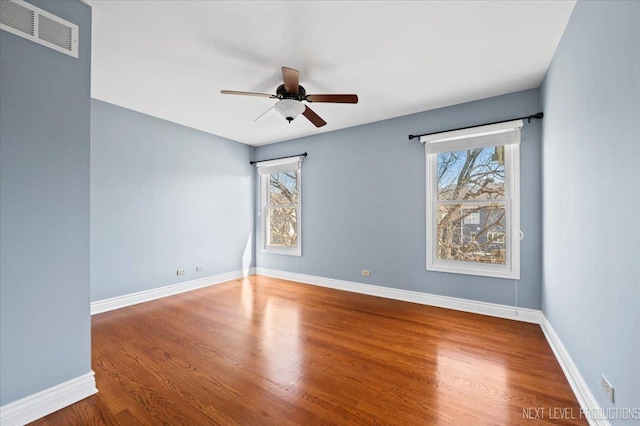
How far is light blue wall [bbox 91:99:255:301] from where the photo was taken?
3.51 meters

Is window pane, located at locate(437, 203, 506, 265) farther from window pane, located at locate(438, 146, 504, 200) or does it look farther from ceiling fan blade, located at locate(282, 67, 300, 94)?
ceiling fan blade, located at locate(282, 67, 300, 94)

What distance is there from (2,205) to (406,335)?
325 centimetres

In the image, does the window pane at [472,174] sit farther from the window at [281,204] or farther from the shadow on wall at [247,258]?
the shadow on wall at [247,258]

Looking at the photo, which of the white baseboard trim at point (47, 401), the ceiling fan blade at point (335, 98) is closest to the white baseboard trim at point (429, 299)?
the ceiling fan blade at point (335, 98)

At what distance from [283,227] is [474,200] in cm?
335

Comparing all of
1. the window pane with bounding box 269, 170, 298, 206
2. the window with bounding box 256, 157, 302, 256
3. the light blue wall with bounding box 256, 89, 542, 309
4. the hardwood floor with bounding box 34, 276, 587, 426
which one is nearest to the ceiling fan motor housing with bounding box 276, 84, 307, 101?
the light blue wall with bounding box 256, 89, 542, 309

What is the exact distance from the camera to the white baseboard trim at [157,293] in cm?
346

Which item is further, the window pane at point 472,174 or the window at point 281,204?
the window at point 281,204

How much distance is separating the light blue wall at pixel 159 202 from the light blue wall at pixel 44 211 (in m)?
1.92

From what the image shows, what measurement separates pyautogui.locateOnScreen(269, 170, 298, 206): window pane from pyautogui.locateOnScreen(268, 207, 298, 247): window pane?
0.51 feet

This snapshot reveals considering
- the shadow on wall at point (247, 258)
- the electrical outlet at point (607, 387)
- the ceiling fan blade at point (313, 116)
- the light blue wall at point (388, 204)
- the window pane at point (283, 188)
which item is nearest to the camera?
the electrical outlet at point (607, 387)

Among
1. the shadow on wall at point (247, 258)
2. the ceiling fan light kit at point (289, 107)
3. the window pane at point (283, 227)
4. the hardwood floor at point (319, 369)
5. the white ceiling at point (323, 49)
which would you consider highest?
the white ceiling at point (323, 49)

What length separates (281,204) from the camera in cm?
544

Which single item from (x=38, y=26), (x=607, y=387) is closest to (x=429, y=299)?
(x=607, y=387)
